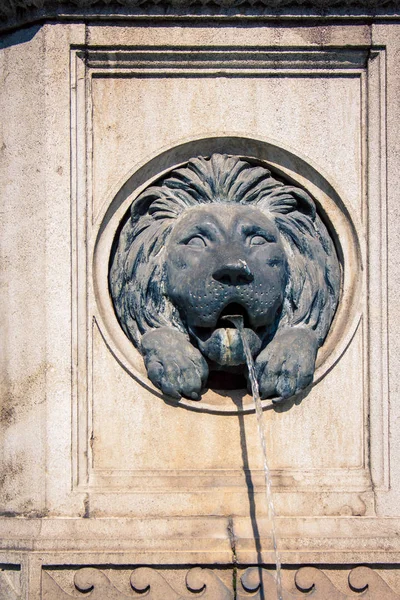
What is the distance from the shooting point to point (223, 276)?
7.01 meters

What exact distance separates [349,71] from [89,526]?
2859 millimetres

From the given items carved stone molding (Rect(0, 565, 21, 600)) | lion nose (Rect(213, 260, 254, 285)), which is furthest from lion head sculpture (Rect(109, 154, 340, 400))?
carved stone molding (Rect(0, 565, 21, 600))

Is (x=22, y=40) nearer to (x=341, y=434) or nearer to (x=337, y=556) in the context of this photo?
(x=341, y=434)

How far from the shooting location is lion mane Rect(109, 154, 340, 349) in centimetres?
732

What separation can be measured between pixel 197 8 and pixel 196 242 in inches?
51.3

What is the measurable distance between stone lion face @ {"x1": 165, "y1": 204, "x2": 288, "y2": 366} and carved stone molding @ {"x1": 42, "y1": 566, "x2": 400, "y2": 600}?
1141 mm

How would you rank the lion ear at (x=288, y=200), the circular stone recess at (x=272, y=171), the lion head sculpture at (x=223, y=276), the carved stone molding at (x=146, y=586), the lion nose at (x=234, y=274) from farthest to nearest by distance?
the lion ear at (x=288, y=200) < the circular stone recess at (x=272, y=171) < the lion head sculpture at (x=223, y=276) < the lion nose at (x=234, y=274) < the carved stone molding at (x=146, y=586)

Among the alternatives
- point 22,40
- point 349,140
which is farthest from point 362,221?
point 22,40

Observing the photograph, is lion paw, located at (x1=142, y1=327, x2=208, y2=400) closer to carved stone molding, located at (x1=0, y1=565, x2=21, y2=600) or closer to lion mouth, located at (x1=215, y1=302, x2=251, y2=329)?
lion mouth, located at (x1=215, y1=302, x2=251, y2=329)

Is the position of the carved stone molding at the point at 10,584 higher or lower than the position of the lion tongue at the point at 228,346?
lower

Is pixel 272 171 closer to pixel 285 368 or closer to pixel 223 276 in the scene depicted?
pixel 223 276

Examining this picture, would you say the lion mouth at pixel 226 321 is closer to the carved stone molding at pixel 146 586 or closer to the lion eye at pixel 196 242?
the lion eye at pixel 196 242

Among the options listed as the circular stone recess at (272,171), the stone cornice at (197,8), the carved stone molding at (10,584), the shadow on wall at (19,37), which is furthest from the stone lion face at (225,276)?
the carved stone molding at (10,584)

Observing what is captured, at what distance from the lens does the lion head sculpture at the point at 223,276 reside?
709 centimetres
